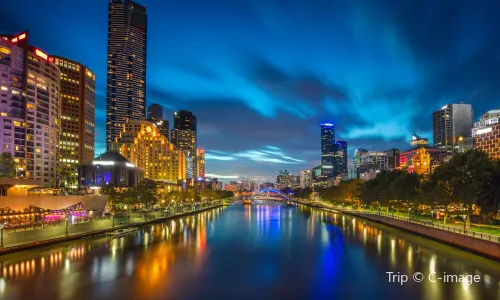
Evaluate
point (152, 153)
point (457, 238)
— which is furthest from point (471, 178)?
point (152, 153)

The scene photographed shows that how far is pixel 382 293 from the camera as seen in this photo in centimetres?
2862

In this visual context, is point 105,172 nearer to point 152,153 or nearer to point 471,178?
point 152,153

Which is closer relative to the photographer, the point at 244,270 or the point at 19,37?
the point at 244,270

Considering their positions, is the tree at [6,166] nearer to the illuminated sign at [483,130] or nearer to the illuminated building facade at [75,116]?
the illuminated building facade at [75,116]

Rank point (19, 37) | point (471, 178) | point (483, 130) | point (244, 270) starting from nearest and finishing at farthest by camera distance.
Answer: point (244, 270) → point (471, 178) → point (19, 37) → point (483, 130)

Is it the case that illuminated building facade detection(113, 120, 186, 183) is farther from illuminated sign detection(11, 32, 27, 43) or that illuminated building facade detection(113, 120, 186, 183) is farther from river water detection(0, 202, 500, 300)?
river water detection(0, 202, 500, 300)

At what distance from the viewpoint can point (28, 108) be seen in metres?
103

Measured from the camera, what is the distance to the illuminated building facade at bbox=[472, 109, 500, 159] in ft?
483

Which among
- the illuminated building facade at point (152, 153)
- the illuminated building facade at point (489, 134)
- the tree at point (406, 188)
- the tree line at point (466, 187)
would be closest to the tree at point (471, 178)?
the tree line at point (466, 187)

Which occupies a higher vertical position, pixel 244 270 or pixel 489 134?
pixel 489 134

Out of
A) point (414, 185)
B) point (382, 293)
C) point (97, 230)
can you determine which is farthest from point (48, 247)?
point (414, 185)

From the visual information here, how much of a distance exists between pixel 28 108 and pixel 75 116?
4890cm

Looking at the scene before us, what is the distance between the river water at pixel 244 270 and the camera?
2836cm

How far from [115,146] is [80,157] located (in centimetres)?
3583
